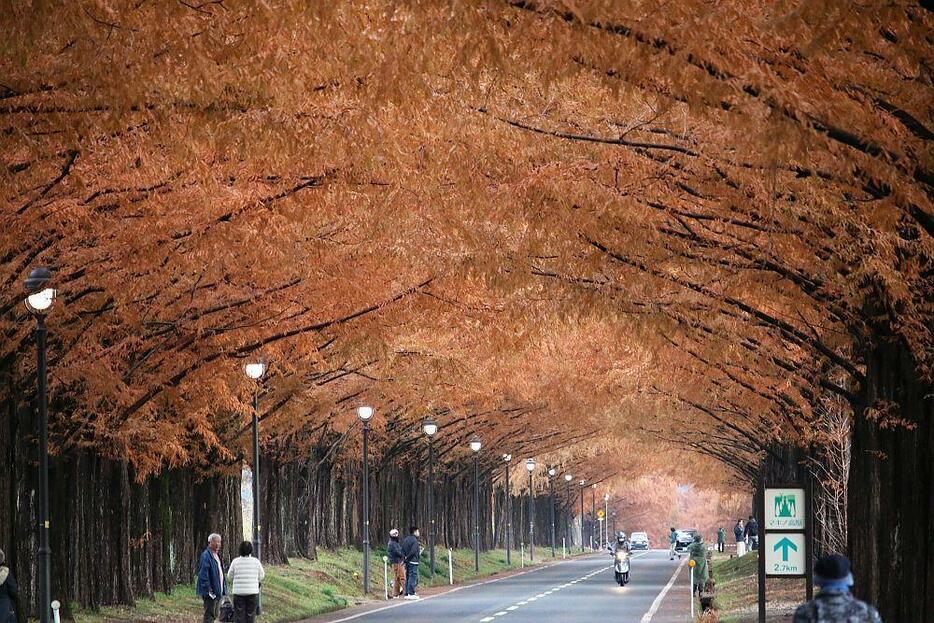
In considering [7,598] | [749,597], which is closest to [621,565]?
[749,597]

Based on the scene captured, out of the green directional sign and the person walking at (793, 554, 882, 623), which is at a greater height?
the person walking at (793, 554, 882, 623)

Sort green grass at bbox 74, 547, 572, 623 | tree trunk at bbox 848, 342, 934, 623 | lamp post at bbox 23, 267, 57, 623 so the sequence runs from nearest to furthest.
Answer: tree trunk at bbox 848, 342, 934, 623 → lamp post at bbox 23, 267, 57, 623 → green grass at bbox 74, 547, 572, 623

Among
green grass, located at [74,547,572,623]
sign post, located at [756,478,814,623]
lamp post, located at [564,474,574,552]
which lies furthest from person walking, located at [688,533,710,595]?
lamp post, located at [564,474,574,552]

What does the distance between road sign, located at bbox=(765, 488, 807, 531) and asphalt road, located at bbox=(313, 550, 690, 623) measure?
36.0ft

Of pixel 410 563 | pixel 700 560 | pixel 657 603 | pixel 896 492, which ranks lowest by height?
pixel 657 603

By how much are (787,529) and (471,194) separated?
788cm

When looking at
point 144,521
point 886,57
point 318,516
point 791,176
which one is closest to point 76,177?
A: point 791,176

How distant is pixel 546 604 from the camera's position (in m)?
40.3

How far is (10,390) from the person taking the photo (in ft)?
82.5

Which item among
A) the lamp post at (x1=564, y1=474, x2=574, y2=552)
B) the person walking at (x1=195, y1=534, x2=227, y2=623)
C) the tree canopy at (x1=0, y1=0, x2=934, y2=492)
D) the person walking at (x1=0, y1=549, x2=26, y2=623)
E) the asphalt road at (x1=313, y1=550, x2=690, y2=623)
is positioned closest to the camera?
the tree canopy at (x1=0, y1=0, x2=934, y2=492)

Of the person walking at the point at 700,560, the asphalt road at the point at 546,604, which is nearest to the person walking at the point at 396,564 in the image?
the asphalt road at the point at 546,604

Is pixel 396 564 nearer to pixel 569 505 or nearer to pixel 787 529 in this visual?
pixel 787 529

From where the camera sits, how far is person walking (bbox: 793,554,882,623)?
9.69m

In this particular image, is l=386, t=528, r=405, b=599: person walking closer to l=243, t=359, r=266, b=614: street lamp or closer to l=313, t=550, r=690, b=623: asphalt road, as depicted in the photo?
l=313, t=550, r=690, b=623: asphalt road
